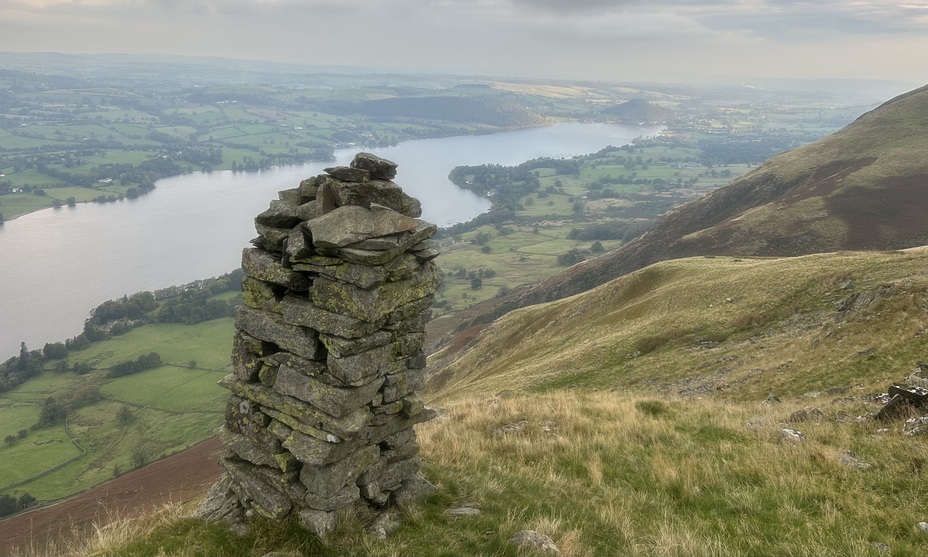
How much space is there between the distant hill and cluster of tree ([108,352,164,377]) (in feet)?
254

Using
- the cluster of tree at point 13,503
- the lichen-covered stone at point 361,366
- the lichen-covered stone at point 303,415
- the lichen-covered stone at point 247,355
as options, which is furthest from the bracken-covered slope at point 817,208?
the cluster of tree at point 13,503

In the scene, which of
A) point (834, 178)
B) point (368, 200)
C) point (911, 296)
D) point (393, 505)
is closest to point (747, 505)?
point (393, 505)

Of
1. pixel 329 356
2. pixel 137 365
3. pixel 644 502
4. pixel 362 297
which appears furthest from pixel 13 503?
pixel 644 502

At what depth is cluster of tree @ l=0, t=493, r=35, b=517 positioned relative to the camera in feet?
201

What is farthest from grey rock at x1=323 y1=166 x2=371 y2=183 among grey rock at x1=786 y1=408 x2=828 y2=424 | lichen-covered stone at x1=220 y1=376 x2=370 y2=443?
grey rock at x1=786 y1=408 x2=828 y2=424

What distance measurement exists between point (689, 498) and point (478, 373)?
121 ft

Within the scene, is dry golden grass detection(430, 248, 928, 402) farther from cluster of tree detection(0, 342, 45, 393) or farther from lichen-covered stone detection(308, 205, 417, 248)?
cluster of tree detection(0, 342, 45, 393)

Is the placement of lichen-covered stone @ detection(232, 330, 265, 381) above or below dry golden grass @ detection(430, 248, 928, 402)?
above

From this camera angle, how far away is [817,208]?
70.2 metres

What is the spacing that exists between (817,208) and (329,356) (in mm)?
79199

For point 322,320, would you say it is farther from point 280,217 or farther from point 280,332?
point 280,217

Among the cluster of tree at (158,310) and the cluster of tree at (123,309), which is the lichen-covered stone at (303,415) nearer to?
the cluster of tree at (158,310)

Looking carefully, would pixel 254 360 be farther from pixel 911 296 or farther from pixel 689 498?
pixel 911 296

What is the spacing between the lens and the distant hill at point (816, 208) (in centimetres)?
6350
